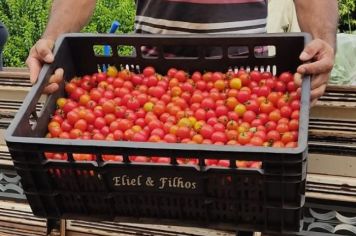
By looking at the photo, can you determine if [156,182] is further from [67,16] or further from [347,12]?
[347,12]

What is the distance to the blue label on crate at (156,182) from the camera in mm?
1369

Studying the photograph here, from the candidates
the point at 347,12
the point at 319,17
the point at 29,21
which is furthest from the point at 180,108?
the point at 347,12

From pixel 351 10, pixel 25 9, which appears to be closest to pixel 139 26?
pixel 25 9

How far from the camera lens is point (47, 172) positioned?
1.45 meters

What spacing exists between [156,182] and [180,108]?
1.30 ft

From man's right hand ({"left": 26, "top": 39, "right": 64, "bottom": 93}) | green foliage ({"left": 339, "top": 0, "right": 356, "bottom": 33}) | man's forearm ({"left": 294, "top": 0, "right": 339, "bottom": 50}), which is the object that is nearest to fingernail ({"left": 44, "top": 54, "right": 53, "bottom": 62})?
man's right hand ({"left": 26, "top": 39, "right": 64, "bottom": 93})

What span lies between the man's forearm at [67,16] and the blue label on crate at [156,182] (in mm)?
722

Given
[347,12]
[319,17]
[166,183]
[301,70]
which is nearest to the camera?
[166,183]

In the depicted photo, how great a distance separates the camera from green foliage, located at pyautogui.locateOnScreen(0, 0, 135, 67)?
6.35m

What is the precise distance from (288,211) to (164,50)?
0.81 metres

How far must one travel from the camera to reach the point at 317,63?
1547 mm

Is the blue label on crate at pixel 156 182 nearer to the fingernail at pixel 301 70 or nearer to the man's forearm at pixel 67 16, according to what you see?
the fingernail at pixel 301 70

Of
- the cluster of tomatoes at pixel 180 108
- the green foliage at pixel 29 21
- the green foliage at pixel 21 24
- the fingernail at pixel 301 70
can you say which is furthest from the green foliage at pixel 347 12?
the fingernail at pixel 301 70

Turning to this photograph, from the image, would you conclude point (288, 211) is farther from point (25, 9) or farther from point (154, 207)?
point (25, 9)
